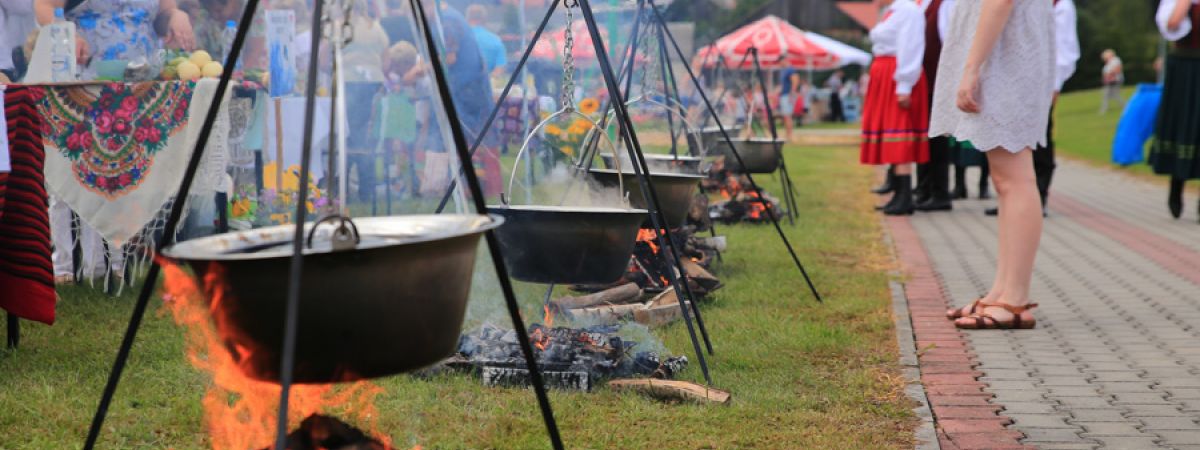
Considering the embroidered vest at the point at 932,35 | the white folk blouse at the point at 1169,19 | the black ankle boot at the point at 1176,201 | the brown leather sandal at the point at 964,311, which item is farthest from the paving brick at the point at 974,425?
the black ankle boot at the point at 1176,201

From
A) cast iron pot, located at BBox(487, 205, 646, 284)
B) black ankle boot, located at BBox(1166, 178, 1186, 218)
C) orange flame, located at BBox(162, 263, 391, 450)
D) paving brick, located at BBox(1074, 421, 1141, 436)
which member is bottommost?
black ankle boot, located at BBox(1166, 178, 1186, 218)

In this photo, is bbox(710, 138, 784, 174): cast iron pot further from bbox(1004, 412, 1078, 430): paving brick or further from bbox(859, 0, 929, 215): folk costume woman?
bbox(1004, 412, 1078, 430): paving brick

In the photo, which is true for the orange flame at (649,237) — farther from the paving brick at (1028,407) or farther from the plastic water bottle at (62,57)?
the plastic water bottle at (62,57)

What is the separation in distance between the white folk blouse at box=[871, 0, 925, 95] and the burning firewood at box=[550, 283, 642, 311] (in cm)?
454

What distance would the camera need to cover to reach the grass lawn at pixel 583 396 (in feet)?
10.9

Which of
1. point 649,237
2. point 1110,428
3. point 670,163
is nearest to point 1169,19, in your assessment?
point 670,163

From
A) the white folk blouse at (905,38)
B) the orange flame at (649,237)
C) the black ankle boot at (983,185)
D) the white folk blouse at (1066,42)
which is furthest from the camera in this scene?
the black ankle boot at (983,185)

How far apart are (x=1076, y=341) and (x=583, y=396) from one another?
2.26 m

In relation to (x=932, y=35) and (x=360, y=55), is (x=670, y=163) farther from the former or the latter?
(x=932, y=35)

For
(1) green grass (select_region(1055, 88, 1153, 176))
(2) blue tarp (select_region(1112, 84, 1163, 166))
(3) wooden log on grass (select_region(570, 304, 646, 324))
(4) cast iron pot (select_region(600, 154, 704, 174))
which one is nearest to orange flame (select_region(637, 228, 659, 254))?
(4) cast iron pot (select_region(600, 154, 704, 174))

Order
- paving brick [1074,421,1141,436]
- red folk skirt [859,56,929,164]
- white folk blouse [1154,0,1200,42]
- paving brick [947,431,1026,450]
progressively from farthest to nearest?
1. red folk skirt [859,56,929,164]
2. white folk blouse [1154,0,1200,42]
3. paving brick [1074,421,1141,436]
4. paving brick [947,431,1026,450]

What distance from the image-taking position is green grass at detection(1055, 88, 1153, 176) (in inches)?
724

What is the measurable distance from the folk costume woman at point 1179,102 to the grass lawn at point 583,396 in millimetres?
4389

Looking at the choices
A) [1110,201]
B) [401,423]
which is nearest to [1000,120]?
[401,423]
